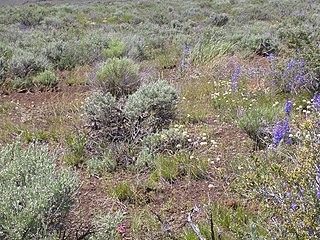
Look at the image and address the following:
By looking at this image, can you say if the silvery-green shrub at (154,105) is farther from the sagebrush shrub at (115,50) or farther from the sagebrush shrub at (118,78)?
the sagebrush shrub at (115,50)

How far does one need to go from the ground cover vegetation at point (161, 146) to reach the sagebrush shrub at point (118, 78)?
2 centimetres

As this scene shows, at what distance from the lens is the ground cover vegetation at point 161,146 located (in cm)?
212

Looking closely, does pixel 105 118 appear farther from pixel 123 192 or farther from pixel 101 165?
pixel 123 192

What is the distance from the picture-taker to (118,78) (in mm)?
5766

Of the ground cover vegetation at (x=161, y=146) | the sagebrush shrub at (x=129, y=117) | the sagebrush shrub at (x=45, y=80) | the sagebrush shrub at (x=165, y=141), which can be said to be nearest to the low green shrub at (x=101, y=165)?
the ground cover vegetation at (x=161, y=146)

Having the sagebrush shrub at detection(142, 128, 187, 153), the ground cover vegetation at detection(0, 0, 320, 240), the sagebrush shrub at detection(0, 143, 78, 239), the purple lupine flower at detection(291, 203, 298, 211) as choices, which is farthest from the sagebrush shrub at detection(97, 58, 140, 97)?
the purple lupine flower at detection(291, 203, 298, 211)

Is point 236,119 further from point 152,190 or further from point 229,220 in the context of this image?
point 229,220

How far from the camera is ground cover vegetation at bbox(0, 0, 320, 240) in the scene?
2121 mm

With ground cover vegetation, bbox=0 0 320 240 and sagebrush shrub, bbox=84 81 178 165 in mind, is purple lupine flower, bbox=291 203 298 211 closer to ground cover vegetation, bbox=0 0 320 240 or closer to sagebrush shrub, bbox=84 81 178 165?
ground cover vegetation, bbox=0 0 320 240

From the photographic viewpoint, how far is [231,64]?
23.1 feet

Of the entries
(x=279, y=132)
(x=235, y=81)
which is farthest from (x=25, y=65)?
(x=279, y=132)

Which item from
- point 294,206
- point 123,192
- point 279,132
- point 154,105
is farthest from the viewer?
point 154,105

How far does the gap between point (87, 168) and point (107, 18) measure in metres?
16.8

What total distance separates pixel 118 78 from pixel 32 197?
3.73 m
